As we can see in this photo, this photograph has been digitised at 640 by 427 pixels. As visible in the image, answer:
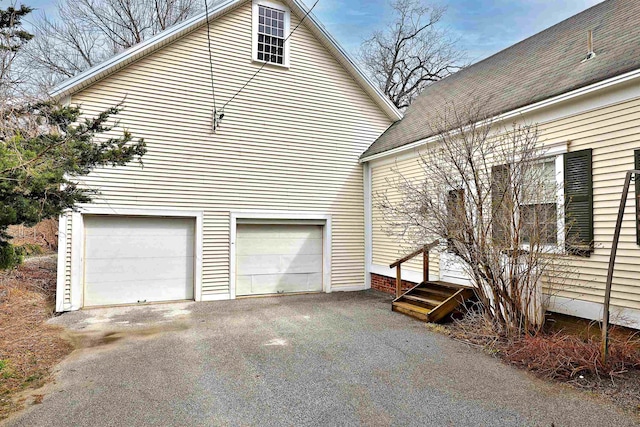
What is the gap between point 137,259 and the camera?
26.6 ft

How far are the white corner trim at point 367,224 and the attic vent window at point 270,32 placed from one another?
3601 mm

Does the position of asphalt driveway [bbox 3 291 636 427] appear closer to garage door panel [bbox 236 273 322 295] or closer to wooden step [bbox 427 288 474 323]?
wooden step [bbox 427 288 474 323]

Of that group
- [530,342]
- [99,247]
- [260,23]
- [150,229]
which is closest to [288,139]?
[260,23]

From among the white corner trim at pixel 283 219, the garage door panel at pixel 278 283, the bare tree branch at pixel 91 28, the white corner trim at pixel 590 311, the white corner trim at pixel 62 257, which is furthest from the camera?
the bare tree branch at pixel 91 28

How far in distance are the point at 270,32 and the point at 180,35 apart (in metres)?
2.26

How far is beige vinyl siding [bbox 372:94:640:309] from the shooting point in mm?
4695

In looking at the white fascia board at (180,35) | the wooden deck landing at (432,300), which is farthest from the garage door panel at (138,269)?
the wooden deck landing at (432,300)

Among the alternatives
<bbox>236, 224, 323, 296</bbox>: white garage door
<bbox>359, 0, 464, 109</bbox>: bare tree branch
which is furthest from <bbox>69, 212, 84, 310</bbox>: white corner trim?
<bbox>359, 0, 464, 109</bbox>: bare tree branch

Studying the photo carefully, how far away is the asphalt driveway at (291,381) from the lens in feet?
10.8

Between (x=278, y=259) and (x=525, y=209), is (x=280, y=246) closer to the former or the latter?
(x=278, y=259)

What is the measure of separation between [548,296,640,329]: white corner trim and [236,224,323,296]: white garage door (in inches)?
220

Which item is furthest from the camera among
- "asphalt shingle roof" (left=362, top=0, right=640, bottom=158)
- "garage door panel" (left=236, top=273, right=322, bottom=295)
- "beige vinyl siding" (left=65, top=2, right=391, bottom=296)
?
"garage door panel" (left=236, top=273, right=322, bottom=295)

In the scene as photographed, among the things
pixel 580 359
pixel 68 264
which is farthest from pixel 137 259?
pixel 580 359

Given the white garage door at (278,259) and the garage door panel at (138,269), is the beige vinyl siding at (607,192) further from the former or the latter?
the garage door panel at (138,269)
